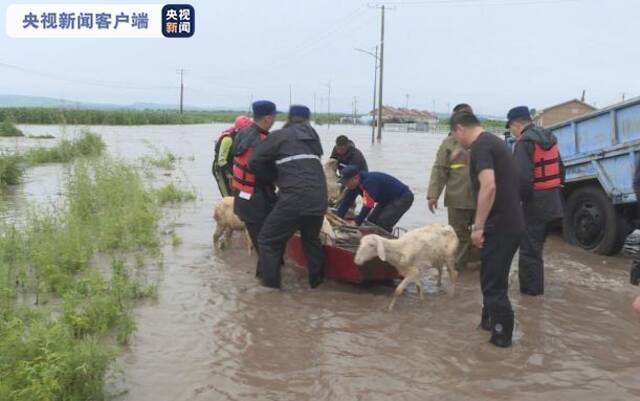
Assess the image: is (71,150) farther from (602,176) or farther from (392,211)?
(602,176)

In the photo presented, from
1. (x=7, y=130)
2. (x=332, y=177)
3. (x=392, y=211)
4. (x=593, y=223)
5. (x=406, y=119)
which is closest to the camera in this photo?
(x=392, y=211)

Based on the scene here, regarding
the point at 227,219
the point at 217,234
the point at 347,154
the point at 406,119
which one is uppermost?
the point at 406,119

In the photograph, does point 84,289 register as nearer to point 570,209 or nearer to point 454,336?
point 454,336

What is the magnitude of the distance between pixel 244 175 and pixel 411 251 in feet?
6.85

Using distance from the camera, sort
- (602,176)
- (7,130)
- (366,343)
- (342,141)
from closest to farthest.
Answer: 1. (366,343)
2. (602,176)
3. (342,141)
4. (7,130)

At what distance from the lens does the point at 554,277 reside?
26.6 feet

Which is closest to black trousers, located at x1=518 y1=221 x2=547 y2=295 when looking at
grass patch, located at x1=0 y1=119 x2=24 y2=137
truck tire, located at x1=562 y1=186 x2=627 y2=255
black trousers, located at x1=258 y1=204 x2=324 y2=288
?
black trousers, located at x1=258 y1=204 x2=324 y2=288

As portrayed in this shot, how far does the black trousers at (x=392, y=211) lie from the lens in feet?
27.3

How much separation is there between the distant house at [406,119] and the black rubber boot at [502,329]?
79216 mm

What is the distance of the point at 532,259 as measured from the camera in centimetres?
700

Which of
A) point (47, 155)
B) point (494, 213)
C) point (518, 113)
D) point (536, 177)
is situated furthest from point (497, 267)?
point (47, 155)

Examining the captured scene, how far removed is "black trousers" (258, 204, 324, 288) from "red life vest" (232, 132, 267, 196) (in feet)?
1.61

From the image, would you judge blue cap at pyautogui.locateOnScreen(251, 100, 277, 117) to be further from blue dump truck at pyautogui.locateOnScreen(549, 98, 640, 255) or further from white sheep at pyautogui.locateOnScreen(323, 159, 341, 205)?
blue dump truck at pyautogui.locateOnScreen(549, 98, 640, 255)

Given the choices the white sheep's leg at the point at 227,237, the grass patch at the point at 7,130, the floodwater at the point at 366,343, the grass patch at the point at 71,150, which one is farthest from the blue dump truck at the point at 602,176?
the grass patch at the point at 7,130
